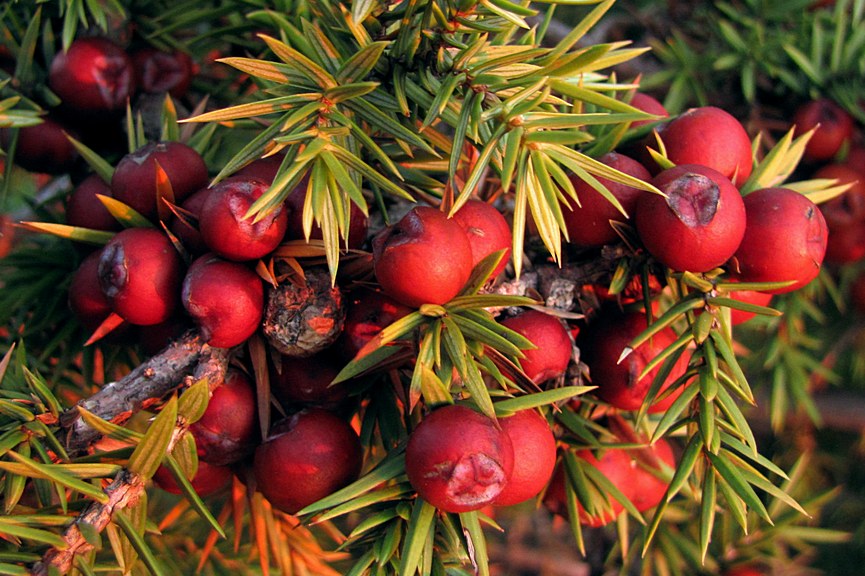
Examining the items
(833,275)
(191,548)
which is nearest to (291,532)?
(191,548)

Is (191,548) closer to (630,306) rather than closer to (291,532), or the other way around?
(291,532)

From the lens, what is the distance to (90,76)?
1.13m

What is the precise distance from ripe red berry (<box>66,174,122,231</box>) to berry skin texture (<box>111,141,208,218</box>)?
0.06m

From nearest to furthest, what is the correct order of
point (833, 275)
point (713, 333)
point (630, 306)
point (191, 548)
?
point (713, 333) < point (630, 306) < point (191, 548) < point (833, 275)

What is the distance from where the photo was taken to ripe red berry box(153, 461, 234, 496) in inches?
35.8

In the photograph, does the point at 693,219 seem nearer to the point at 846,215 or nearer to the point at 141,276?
the point at 141,276

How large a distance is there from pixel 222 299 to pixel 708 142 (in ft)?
2.00

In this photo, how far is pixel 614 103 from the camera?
76 cm

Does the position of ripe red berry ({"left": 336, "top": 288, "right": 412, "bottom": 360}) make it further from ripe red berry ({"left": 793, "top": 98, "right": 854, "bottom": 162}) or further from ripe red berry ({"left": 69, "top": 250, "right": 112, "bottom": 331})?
ripe red berry ({"left": 793, "top": 98, "right": 854, "bottom": 162})

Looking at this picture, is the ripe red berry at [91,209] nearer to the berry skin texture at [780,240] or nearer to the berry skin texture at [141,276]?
the berry skin texture at [141,276]

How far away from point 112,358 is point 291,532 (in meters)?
0.38

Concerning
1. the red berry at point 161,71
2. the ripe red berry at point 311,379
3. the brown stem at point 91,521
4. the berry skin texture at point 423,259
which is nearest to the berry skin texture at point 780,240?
the berry skin texture at point 423,259

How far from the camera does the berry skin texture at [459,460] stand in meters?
0.73

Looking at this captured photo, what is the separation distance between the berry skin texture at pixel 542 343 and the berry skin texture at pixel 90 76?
74 centimetres
